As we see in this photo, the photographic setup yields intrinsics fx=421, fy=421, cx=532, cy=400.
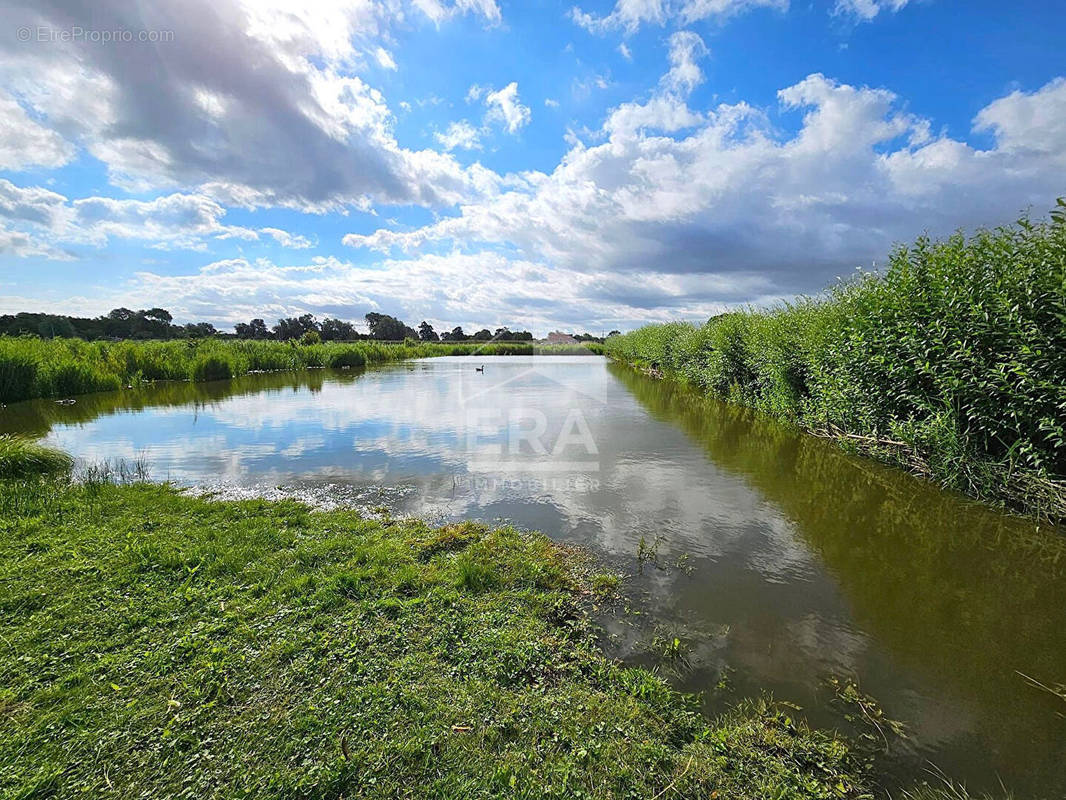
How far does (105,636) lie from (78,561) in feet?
5.20

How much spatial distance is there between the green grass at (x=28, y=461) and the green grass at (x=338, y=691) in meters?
3.46

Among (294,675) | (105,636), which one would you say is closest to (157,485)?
(105,636)

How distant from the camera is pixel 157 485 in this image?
6562mm

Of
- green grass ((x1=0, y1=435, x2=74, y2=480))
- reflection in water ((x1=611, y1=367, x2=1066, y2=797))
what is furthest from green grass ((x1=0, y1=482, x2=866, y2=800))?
green grass ((x1=0, y1=435, x2=74, y2=480))

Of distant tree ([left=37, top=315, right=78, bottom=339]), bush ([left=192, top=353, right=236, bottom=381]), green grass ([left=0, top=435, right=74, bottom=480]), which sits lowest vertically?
green grass ([left=0, top=435, right=74, bottom=480])

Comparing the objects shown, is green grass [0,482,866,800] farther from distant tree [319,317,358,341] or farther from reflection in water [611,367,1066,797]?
distant tree [319,317,358,341]

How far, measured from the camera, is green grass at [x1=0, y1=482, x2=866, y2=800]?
7.04 ft

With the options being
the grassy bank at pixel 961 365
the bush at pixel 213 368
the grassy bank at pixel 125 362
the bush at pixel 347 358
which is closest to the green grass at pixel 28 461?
the grassy bank at pixel 125 362

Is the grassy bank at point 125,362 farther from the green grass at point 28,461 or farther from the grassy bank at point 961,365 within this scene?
the grassy bank at point 961,365

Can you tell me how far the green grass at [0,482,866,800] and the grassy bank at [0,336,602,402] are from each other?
671 inches

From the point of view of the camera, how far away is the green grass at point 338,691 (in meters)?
2.15

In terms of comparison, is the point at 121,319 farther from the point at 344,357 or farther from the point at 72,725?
the point at 72,725

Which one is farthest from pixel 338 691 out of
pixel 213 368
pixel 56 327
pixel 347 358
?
pixel 56 327

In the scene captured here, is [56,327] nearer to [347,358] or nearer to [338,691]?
[347,358]
